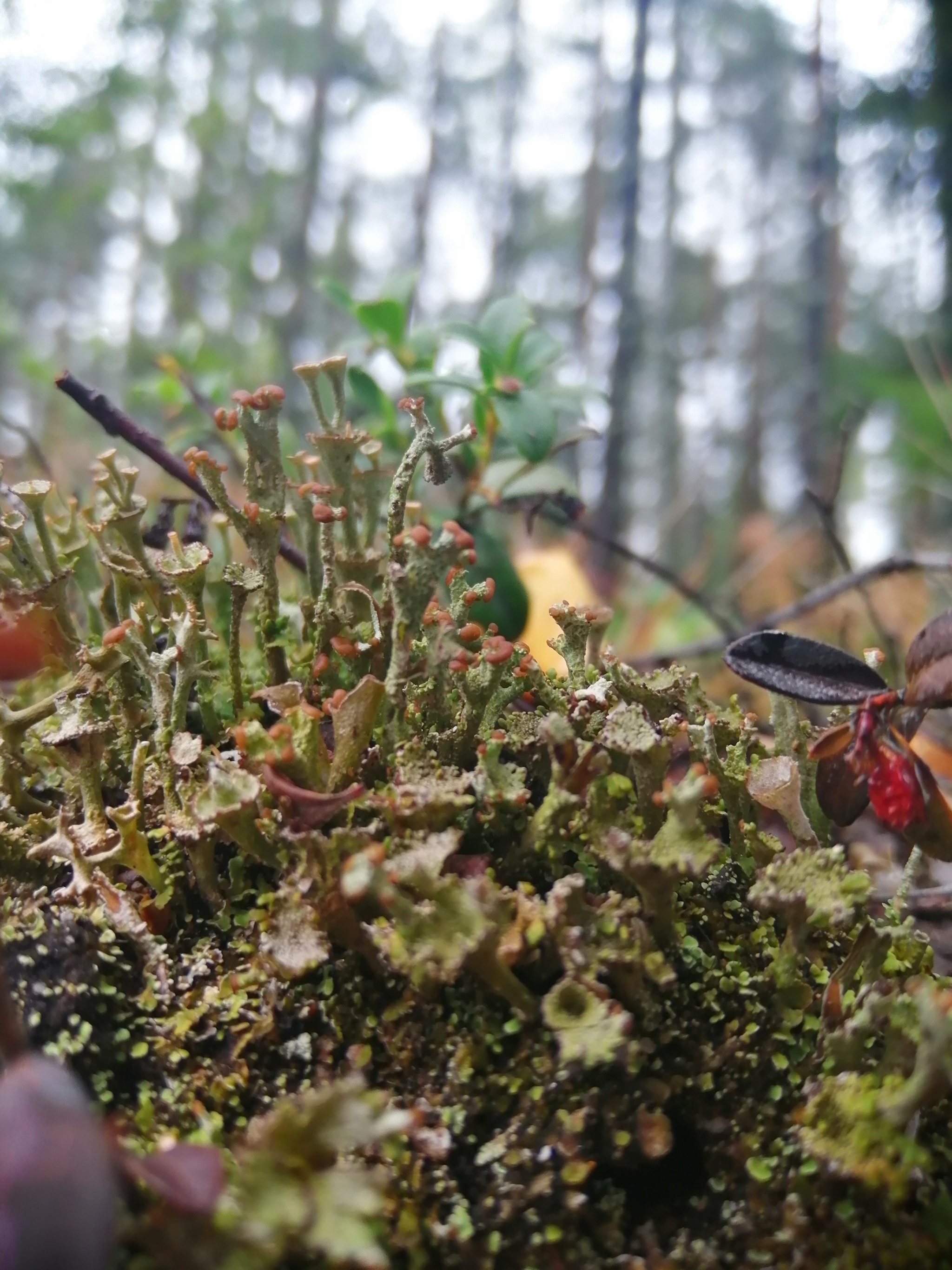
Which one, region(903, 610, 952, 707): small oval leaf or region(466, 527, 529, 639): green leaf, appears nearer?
region(903, 610, 952, 707): small oval leaf

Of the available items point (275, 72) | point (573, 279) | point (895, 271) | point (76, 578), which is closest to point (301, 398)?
point (275, 72)

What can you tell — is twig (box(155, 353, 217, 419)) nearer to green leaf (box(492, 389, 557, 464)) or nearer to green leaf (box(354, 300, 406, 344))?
green leaf (box(354, 300, 406, 344))

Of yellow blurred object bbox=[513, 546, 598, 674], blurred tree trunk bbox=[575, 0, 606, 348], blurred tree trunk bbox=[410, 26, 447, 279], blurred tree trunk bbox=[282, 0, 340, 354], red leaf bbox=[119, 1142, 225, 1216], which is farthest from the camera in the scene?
blurred tree trunk bbox=[575, 0, 606, 348]

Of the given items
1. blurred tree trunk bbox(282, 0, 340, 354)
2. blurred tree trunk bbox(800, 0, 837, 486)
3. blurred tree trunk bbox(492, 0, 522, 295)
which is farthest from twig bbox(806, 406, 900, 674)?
blurred tree trunk bbox(492, 0, 522, 295)

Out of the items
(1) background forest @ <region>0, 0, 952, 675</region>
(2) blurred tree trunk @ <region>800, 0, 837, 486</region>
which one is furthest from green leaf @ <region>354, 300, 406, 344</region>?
(2) blurred tree trunk @ <region>800, 0, 837, 486</region>

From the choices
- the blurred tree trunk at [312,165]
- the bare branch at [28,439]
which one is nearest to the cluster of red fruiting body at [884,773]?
the bare branch at [28,439]

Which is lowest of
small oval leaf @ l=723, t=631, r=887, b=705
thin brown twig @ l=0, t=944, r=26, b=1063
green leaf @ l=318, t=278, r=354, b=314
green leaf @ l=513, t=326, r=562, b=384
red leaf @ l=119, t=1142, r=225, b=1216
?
red leaf @ l=119, t=1142, r=225, b=1216

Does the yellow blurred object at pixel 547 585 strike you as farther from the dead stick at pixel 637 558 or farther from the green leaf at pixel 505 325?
the green leaf at pixel 505 325

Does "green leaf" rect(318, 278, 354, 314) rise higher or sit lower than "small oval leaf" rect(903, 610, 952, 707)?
higher

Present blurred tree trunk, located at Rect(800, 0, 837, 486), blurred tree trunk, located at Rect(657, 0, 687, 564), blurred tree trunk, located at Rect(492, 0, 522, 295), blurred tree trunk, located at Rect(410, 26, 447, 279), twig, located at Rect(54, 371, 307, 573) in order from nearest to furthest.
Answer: twig, located at Rect(54, 371, 307, 573) < blurred tree trunk, located at Rect(800, 0, 837, 486) < blurred tree trunk, located at Rect(410, 26, 447, 279) < blurred tree trunk, located at Rect(492, 0, 522, 295) < blurred tree trunk, located at Rect(657, 0, 687, 564)
